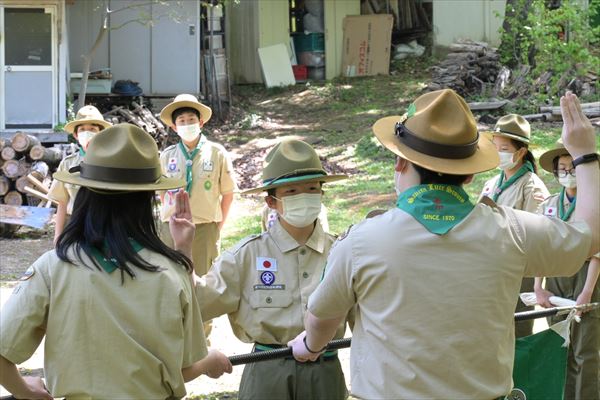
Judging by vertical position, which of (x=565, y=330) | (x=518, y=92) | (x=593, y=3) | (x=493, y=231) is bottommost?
(x=565, y=330)

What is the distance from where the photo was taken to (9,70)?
17000 millimetres

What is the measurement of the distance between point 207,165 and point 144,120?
1103cm

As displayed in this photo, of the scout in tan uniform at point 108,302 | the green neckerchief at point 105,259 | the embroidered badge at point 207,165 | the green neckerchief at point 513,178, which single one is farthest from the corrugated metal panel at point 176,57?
the green neckerchief at point 105,259

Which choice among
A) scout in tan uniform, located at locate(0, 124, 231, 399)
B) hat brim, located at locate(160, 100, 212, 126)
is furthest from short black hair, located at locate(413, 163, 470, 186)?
hat brim, located at locate(160, 100, 212, 126)

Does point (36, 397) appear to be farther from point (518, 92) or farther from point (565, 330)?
point (518, 92)

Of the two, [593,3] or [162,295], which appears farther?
[593,3]

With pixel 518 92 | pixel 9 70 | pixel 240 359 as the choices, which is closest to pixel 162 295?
pixel 240 359

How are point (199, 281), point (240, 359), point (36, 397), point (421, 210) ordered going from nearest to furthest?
point (421, 210), point (36, 397), point (240, 359), point (199, 281)

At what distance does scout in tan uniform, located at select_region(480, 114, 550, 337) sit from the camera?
6598mm

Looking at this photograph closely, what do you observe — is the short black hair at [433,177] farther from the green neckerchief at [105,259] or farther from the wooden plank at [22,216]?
the wooden plank at [22,216]

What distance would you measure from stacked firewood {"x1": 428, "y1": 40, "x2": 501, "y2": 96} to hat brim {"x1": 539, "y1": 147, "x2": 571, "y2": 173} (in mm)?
13169

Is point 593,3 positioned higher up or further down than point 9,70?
higher up

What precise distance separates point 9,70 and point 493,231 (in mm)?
15351

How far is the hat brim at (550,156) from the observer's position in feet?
20.2
